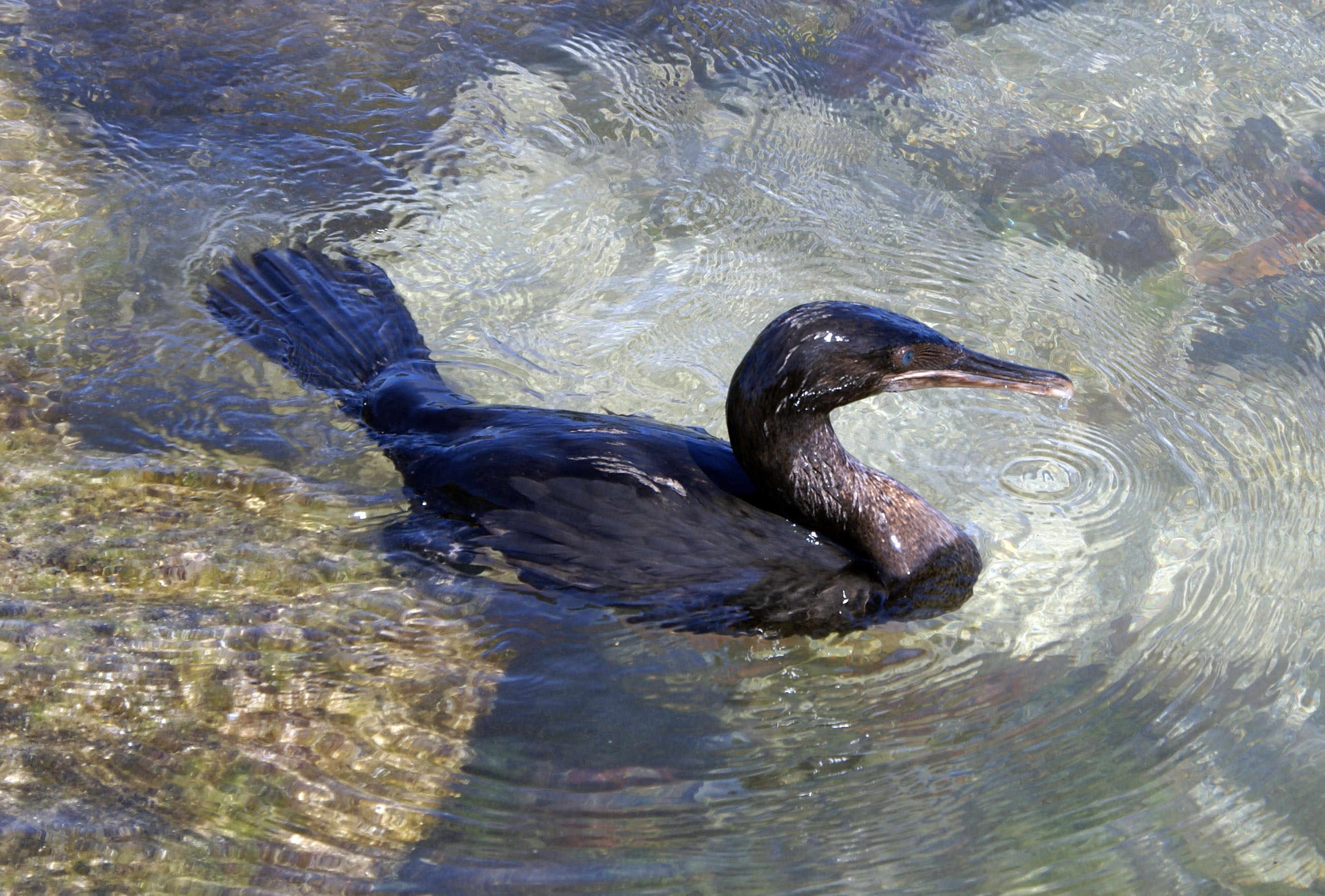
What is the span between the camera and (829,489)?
152 inches

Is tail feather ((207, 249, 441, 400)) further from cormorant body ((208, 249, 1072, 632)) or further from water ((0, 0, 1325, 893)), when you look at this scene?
cormorant body ((208, 249, 1072, 632))

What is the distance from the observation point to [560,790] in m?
3.22

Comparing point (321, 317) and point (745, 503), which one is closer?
point (745, 503)

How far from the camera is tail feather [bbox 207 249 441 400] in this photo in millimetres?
4727

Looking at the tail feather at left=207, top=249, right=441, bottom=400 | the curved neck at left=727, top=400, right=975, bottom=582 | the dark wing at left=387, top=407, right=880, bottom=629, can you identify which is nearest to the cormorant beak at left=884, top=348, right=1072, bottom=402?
the curved neck at left=727, top=400, right=975, bottom=582

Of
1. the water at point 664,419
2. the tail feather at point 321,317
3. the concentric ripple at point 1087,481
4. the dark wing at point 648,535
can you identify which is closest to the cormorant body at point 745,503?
the dark wing at point 648,535

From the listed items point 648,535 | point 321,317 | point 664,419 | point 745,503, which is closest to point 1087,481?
point 745,503

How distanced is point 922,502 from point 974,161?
2827 millimetres

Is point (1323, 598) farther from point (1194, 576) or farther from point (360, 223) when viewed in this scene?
point (360, 223)

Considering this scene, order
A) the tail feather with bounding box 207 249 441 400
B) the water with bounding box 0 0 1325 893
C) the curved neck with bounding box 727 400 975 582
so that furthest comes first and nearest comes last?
the tail feather with bounding box 207 249 441 400
the curved neck with bounding box 727 400 975 582
the water with bounding box 0 0 1325 893

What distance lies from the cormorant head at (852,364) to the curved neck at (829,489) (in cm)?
7

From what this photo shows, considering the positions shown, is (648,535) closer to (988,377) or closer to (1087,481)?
(988,377)

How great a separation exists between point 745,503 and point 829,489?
30cm

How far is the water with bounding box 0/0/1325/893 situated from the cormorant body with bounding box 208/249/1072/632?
15cm
